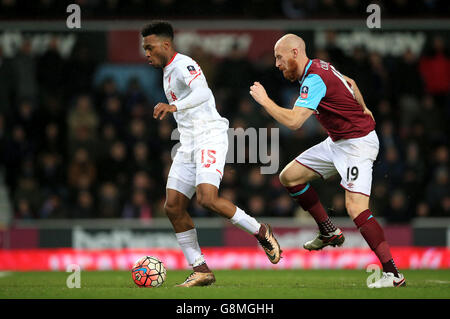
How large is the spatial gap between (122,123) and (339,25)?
4480 millimetres

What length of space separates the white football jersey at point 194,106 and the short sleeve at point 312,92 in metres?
0.83

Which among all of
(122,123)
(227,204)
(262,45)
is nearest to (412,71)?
(262,45)

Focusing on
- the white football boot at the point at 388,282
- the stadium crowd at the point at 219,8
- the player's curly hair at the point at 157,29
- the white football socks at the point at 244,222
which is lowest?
the white football boot at the point at 388,282

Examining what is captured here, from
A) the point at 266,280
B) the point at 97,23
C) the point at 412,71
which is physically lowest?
the point at 266,280

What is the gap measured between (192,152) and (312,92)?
50.1 inches

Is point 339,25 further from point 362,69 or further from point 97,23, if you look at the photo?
point 97,23

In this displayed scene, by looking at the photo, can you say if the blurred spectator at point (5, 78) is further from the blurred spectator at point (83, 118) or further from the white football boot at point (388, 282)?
the white football boot at point (388, 282)

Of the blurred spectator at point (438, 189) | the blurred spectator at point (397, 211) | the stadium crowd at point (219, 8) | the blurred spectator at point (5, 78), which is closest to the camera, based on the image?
the blurred spectator at point (397, 211)

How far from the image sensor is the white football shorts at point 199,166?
7516mm

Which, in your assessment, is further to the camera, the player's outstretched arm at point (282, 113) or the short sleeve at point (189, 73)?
the short sleeve at point (189, 73)

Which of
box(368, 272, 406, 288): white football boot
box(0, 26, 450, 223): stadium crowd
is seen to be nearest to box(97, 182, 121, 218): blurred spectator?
box(0, 26, 450, 223): stadium crowd

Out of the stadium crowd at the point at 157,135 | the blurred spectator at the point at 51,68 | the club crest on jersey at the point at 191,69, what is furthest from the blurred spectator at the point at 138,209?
the club crest on jersey at the point at 191,69

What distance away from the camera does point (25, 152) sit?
14.2 metres

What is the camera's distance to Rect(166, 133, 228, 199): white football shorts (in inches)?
296
